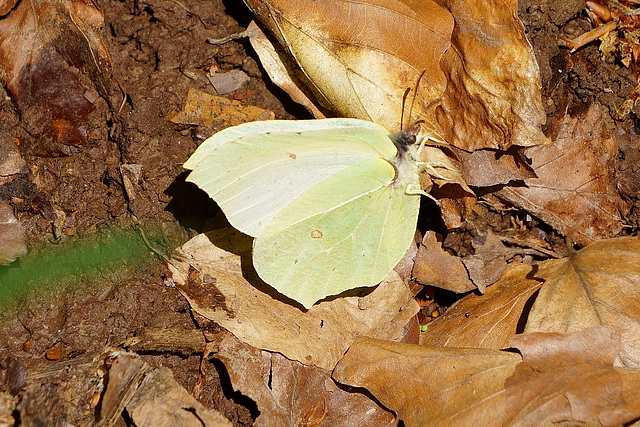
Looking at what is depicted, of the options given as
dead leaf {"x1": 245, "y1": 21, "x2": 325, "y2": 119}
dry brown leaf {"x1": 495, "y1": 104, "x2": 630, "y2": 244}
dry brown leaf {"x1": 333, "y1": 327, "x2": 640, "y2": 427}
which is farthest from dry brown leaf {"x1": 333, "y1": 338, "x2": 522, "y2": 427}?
dead leaf {"x1": 245, "y1": 21, "x2": 325, "y2": 119}

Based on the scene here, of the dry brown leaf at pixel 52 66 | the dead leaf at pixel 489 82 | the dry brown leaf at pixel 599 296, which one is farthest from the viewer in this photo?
the dry brown leaf at pixel 52 66

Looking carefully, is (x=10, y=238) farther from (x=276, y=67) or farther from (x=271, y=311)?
(x=276, y=67)

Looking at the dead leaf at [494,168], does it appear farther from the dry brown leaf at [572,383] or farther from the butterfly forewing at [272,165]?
the dry brown leaf at [572,383]

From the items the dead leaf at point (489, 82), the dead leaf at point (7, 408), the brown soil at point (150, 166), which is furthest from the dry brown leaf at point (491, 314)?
the dead leaf at point (7, 408)

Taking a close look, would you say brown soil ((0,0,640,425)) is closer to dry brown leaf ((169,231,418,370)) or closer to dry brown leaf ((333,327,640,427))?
dry brown leaf ((169,231,418,370))

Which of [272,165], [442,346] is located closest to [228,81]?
[272,165]

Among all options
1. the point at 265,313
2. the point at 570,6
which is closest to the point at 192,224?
the point at 265,313
